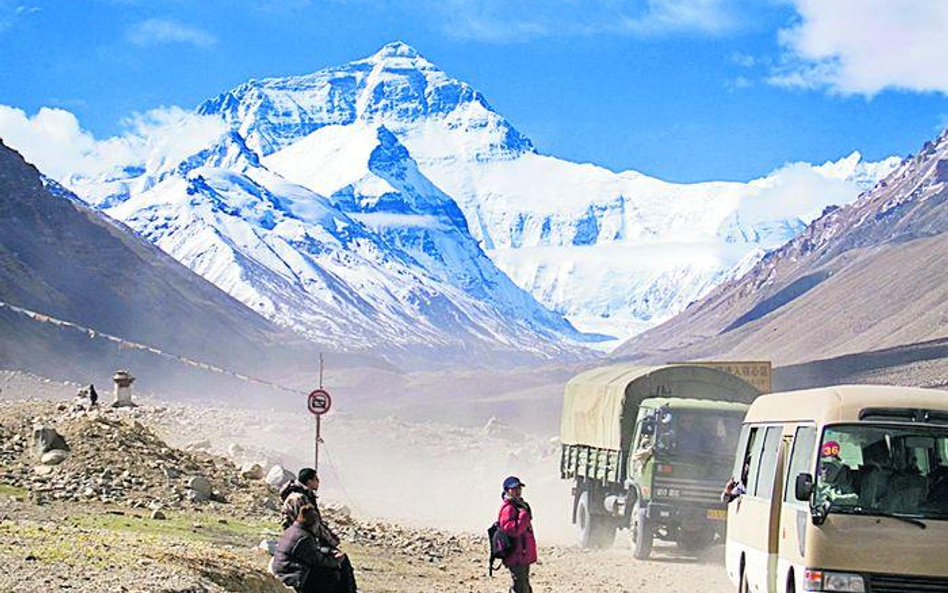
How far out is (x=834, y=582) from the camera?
40.5ft

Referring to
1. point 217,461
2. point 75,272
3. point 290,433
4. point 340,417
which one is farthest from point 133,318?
point 217,461

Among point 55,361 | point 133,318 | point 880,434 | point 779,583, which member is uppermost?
point 133,318

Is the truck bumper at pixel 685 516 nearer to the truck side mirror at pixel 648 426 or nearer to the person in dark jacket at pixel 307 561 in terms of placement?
the truck side mirror at pixel 648 426

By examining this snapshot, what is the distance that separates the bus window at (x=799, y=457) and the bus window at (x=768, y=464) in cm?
50

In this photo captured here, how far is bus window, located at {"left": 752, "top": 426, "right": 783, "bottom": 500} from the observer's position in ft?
48.0

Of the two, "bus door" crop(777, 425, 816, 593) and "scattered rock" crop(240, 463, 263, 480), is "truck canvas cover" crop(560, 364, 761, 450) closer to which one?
"scattered rock" crop(240, 463, 263, 480)

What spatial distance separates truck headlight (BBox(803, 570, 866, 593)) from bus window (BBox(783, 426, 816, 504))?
3.26ft

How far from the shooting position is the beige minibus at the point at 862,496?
12234 millimetres

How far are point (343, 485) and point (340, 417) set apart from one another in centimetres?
1880

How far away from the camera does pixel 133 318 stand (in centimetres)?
15125

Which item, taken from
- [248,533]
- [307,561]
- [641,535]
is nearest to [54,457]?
[248,533]

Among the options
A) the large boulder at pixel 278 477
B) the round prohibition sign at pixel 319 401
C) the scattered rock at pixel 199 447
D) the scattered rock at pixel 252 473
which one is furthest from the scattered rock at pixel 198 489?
the scattered rock at pixel 199 447

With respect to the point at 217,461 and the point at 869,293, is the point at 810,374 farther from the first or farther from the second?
the point at 217,461

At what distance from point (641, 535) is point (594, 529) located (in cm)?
405
